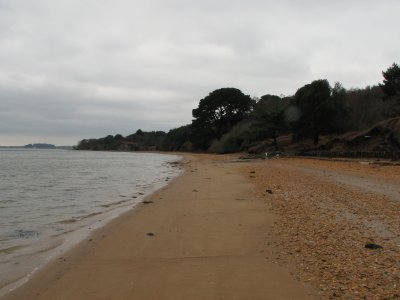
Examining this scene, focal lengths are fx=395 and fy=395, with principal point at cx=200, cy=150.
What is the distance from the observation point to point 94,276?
237 inches

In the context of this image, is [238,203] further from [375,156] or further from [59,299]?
[375,156]

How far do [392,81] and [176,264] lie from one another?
4753cm

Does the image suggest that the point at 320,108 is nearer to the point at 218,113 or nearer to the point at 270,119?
the point at 270,119

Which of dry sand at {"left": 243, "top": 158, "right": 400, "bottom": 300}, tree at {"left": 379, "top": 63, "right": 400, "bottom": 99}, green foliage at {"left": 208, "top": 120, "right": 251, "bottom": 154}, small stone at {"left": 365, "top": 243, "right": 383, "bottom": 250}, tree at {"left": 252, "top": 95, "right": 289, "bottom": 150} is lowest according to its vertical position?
dry sand at {"left": 243, "top": 158, "right": 400, "bottom": 300}

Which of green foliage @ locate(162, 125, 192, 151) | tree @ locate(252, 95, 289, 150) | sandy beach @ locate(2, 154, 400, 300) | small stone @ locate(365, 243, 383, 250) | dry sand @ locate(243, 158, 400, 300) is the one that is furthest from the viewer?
green foliage @ locate(162, 125, 192, 151)

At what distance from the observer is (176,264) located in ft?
21.1

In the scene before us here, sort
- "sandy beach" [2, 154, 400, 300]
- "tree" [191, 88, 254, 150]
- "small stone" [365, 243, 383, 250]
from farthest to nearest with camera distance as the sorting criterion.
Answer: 1. "tree" [191, 88, 254, 150]
2. "small stone" [365, 243, 383, 250]
3. "sandy beach" [2, 154, 400, 300]

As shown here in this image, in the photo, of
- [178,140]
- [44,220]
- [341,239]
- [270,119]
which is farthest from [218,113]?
[341,239]

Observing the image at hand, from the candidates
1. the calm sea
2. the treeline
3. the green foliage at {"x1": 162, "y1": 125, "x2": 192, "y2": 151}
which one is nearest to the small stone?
the calm sea

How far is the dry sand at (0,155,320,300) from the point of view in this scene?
5.20 metres

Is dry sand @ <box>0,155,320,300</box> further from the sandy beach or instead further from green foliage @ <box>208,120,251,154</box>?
green foliage @ <box>208,120,251,154</box>

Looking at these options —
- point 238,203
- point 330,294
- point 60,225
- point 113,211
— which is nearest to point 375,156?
point 238,203

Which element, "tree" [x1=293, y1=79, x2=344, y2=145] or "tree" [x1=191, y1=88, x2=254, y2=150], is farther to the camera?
"tree" [x1=191, y1=88, x2=254, y2=150]

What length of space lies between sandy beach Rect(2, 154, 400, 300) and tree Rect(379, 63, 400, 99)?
1540 inches
